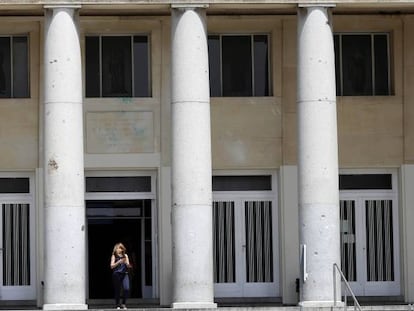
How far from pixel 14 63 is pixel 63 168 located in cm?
605

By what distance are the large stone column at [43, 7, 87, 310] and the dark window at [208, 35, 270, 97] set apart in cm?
592

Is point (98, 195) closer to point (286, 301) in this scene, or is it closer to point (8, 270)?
point (8, 270)

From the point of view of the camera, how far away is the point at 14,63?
39.5m

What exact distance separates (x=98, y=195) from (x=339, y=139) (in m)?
6.79

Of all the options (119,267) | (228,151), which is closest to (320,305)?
(119,267)

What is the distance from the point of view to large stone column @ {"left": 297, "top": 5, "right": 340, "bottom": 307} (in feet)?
114

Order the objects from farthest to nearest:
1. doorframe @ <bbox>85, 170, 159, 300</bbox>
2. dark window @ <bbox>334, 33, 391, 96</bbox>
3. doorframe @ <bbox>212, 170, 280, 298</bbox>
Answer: dark window @ <bbox>334, 33, 391, 96</bbox> < doorframe @ <bbox>212, 170, 280, 298</bbox> < doorframe @ <bbox>85, 170, 159, 300</bbox>

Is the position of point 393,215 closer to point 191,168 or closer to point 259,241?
point 259,241

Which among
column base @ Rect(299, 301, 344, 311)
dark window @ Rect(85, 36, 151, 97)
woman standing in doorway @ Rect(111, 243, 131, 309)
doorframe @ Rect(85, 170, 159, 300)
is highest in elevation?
dark window @ Rect(85, 36, 151, 97)

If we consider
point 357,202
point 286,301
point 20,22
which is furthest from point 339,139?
point 20,22

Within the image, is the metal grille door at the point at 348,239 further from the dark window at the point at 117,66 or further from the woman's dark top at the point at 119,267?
the woman's dark top at the point at 119,267

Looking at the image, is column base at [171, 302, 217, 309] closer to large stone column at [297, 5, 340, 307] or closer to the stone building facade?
large stone column at [297, 5, 340, 307]

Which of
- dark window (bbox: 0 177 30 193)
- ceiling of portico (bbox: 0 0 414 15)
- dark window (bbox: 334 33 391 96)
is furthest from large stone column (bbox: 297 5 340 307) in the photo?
dark window (bbox: 0 177 30 193)

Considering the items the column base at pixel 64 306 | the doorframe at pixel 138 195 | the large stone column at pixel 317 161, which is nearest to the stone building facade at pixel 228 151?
the doorframe at pixel 138 195
